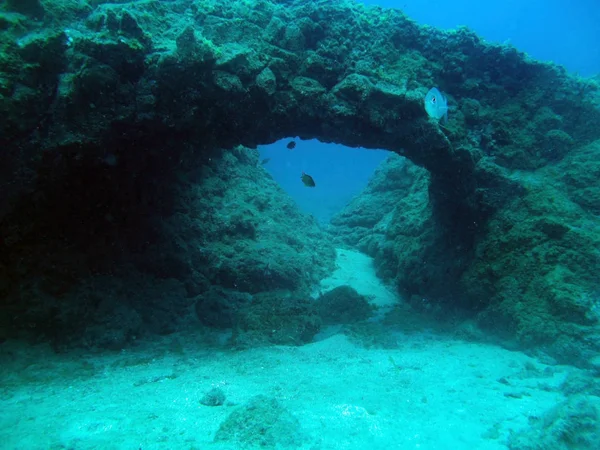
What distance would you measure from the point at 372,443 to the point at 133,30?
6.46 metres

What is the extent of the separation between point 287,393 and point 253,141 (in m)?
4.63

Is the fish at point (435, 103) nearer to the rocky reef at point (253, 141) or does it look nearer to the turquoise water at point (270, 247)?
the turquoise water at point (270, 247)

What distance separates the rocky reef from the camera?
16.2ft

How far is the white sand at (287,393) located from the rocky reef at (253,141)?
2.63 ft

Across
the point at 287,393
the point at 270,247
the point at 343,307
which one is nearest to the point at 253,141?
the point at 270,247

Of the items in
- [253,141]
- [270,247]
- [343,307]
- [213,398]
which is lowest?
[213,398]

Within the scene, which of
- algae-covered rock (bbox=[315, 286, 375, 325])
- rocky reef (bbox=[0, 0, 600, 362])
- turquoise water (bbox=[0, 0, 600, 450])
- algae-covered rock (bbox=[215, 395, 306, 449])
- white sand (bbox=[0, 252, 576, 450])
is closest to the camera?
algae-covered rock (bbox=[215, 395, 306, 449])

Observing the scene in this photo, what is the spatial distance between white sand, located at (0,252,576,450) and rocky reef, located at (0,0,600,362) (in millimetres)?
801

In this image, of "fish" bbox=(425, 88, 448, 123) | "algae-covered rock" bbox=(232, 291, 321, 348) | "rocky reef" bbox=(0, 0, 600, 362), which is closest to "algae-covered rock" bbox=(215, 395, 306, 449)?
"algae-covered rock" bbox=(232, 291, 321, 348)

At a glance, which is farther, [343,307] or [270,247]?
[270,247]

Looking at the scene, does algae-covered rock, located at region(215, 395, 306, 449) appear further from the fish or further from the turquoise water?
the fish

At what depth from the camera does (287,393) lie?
4363mm

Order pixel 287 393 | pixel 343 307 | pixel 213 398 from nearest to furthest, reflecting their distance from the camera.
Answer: pixel 213 398 < pixel 287 393 < pixel 343 307

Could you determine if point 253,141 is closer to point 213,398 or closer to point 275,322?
point 275,322
